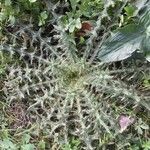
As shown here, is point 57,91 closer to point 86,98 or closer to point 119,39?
point 86,98

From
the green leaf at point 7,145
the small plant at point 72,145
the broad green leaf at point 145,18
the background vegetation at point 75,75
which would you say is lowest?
the green leaf at point 7,145

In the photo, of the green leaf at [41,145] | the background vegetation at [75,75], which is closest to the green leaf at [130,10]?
the background vegetation at [75,75]

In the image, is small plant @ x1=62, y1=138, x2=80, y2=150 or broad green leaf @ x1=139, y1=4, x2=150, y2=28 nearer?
broad green leaf @ x1=139, y1=4, x2=150, y2=28

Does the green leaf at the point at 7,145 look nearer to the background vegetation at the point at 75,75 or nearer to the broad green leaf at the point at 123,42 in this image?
the background vegetation at the point at 75,75

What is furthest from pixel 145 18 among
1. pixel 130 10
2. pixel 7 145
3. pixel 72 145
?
pixel 7 145

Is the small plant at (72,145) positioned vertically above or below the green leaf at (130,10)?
below

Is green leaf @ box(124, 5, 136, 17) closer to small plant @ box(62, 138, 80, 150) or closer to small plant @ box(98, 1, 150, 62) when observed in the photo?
small plant @ box(98, 1, 150, 62)

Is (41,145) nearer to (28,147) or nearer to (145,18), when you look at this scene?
(28,147)

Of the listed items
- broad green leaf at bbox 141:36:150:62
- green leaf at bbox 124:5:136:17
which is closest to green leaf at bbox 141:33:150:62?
broad green leaf at bbox 141:36:150:62
